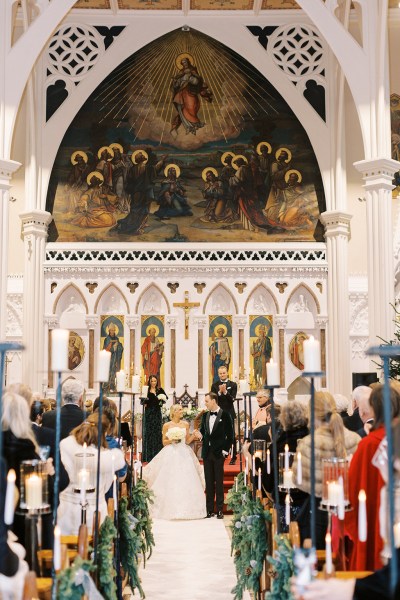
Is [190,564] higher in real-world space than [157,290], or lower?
lower

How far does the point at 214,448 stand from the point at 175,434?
0.90 metres

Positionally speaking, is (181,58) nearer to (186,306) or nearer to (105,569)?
(186,306)

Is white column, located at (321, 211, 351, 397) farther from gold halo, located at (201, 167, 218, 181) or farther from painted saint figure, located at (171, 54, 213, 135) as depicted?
painted saint figure, located at (171, 54, 213, 135)

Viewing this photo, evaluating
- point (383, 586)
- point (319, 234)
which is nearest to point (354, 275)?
point (319, 234)

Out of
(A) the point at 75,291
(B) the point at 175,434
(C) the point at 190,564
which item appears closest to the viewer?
(C) the point at 190,564

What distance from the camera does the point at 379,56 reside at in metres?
13.0

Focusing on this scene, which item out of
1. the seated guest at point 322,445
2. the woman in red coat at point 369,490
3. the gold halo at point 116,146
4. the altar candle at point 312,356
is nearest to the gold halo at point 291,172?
the gold halo at point 116,146

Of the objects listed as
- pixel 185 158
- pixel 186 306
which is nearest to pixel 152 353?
pixel 186 306

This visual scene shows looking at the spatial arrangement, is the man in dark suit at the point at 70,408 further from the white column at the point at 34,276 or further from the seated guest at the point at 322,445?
the white column at the point at 34,276

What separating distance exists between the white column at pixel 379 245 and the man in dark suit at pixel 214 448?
9.15 feet

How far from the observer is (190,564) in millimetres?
8945

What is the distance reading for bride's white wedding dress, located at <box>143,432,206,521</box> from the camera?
12117 mm

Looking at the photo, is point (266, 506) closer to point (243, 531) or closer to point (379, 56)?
point (243, 531)

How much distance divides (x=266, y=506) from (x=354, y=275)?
13810 mm
